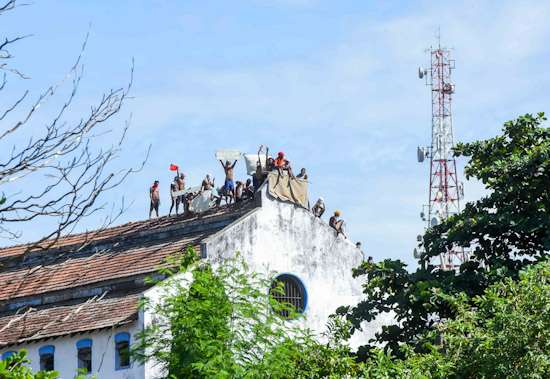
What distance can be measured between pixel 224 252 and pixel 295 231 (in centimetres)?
310

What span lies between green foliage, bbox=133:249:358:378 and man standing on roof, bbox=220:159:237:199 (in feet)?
38.9

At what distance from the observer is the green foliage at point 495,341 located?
20547 millimetres

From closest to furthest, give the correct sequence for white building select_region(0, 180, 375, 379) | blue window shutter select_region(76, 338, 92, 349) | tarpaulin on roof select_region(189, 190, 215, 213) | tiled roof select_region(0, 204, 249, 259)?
white building select_region(0, 180, 375, 379)
blue window shutter select_region(76, 338, 92, 349)
tiled roof select_region(0, 204, 249, 259)
tarpaulin on roof select_region(189, 190, 215, 213)

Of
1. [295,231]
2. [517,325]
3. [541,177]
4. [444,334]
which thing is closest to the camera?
[517,325]

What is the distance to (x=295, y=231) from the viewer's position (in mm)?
35875

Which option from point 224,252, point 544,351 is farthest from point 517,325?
point 224,252

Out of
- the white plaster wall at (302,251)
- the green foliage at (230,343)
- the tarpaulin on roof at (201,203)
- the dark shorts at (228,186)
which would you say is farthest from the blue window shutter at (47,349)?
the green foliage at (230,343)

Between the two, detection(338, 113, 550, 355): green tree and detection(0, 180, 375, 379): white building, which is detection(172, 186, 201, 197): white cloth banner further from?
detection(338, 113, 550, 355): green tree

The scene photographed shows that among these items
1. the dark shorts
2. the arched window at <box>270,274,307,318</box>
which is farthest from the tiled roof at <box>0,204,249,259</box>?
the arched window at <box>270,274,307,318</box>

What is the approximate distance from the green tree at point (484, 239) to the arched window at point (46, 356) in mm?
10374

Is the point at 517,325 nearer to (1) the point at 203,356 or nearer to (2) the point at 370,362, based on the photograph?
(2) the point at 370,362

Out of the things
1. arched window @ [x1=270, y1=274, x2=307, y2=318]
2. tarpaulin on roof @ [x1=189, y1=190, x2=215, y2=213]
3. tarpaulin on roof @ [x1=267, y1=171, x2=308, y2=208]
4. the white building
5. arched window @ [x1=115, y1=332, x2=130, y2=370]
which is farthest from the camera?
tarpaulin on roof @ [x1=189, y1=190, x2=215, y2=213]

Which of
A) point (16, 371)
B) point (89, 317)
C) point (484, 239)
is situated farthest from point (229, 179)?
point (16, 371)

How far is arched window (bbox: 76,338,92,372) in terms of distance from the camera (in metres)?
32.8
